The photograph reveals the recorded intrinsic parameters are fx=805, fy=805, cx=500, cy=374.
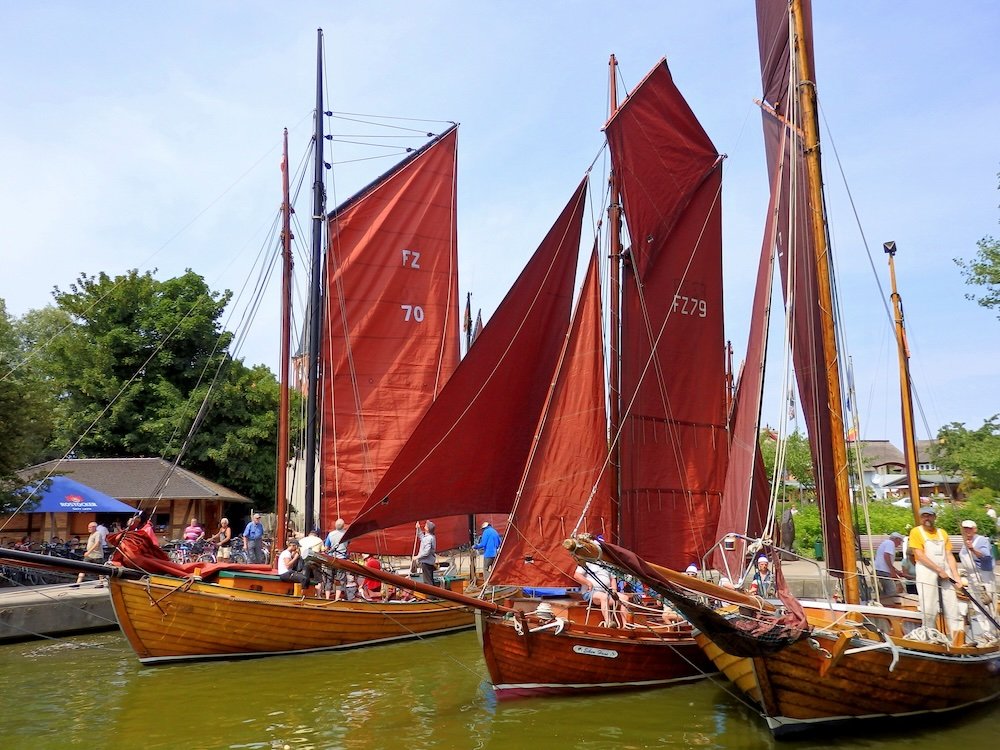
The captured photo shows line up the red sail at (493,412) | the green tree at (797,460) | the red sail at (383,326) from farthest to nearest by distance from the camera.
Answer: the green tree at (797,460) < the red sail at (383,326) < the red sail at (493,412)

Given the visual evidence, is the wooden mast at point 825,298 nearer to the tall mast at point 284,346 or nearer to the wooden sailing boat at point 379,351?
the wooden sailing boat at point 379,351

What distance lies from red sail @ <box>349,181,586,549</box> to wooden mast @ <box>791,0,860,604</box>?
15.2 ft

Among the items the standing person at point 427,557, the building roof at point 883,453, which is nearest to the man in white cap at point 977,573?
the standing person at point 427,557

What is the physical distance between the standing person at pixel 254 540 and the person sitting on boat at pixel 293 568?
13.4ft

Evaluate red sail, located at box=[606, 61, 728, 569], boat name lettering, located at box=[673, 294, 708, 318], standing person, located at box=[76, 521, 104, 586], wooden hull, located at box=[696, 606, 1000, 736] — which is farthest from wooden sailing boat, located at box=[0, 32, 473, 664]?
wooden hull, located at box=[696, 606, 1000, 736]

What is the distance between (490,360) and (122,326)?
25.5 meters

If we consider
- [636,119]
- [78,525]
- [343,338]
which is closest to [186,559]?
[343,338]

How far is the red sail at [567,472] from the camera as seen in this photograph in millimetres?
12367

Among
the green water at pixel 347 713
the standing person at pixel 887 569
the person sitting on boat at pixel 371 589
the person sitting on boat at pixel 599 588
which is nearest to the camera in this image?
the green water at pixel 347 713

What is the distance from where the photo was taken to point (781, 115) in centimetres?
1242

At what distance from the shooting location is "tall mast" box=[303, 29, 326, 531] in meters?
17.5

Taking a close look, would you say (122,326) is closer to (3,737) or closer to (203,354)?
(203,354)

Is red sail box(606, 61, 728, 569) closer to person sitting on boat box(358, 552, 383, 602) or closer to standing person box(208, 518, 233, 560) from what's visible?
person sitting on boat box(358, 552, 383, 602)

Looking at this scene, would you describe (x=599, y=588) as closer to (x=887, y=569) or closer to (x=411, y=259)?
(x=887, y=569)
